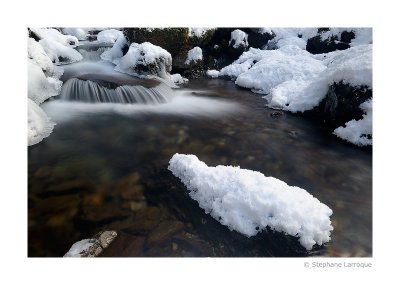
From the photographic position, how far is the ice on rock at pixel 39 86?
508 cm

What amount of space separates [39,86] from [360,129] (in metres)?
5.62

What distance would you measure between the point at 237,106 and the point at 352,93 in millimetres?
2544

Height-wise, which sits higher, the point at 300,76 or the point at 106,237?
the point at 300,76

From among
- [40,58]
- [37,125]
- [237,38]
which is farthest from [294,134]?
[237,38]

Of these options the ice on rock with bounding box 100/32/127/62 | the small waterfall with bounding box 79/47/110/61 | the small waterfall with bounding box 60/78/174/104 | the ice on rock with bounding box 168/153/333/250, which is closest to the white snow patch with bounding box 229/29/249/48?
the ice on rock with bounding box 100/32/127/62

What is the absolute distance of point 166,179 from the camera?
3.50m

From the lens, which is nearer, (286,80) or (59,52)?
(286,80)

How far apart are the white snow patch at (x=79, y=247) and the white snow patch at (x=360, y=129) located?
3.95 metres

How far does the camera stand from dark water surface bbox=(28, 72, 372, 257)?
2.63 meters

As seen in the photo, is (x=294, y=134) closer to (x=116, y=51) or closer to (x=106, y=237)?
(x=106, y=237)

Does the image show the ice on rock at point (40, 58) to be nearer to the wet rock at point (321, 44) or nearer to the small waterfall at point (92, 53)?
the small waterfall at point (92, 53)
